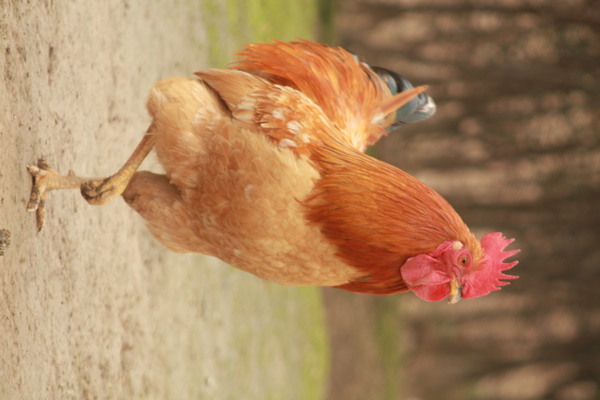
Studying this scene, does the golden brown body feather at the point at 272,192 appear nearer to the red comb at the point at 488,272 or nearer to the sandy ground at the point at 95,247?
the red comb at the point at 488,272

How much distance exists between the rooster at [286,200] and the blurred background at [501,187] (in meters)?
4.57

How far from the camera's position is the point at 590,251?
22.4 ft

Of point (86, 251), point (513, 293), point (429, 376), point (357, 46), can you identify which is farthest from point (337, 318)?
point (86, 251)

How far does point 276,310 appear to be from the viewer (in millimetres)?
5305

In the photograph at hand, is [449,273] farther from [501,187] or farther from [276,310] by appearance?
[501,187]

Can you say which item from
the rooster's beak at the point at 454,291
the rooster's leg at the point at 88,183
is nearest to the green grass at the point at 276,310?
the rooster's leg at the point at 88,183

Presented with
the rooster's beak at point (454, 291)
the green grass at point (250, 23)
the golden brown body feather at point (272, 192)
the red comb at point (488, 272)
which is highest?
the green grass at point (250, 23)

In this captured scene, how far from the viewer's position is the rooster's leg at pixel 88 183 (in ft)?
7.86

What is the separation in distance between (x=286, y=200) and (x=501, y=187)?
5561mm

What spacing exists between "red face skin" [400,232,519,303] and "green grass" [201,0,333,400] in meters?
2.62

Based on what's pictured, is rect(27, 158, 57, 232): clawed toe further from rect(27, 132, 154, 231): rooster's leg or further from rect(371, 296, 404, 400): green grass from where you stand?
rect(371, 296, 404, 400): green grass

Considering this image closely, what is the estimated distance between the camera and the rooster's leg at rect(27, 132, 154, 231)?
2396mm

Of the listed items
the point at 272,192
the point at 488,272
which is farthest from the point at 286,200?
the point at 488,272

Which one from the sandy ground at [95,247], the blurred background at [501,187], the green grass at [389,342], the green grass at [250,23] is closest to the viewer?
Answer: the sandy ground at [95,247]
